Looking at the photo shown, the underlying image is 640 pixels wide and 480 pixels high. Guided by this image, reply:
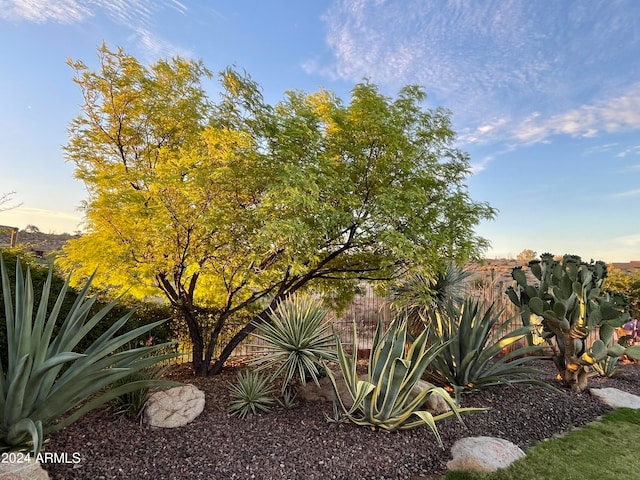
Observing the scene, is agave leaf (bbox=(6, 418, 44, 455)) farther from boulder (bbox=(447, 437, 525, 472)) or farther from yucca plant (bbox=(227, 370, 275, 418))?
boulder (bbox=(447, 437, 525, 472))

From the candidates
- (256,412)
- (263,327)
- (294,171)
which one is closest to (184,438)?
(256,412)

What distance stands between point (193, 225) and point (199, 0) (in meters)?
3.47

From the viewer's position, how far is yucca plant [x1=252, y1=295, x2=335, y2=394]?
4.68 meters

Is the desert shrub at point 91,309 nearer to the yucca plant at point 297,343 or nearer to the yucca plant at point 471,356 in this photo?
the yucca plant at point 297,343

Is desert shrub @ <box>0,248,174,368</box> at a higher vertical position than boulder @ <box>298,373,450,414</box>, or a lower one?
higher

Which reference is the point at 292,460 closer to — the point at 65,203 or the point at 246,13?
the point at 65,203

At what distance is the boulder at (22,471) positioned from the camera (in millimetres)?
2314

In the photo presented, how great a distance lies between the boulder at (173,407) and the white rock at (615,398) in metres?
5.71

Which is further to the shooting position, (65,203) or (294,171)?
(65,203)

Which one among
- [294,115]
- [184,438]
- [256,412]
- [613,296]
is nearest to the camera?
[184,438]

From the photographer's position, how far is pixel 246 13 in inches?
229

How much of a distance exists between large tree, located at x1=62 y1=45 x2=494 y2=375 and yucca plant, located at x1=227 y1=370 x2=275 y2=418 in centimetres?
156

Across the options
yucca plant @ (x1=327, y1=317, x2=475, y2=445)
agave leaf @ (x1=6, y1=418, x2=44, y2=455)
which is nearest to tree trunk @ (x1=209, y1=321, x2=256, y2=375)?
yucca plant @ (x1=327, y1=317, x2=475, y2=445)

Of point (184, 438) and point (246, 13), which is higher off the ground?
point (246, 13)
